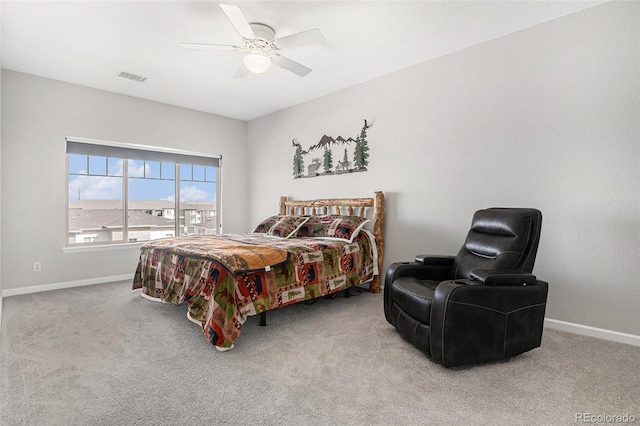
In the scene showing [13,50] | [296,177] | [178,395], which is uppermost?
[13,50]

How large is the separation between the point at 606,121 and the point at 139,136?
213 inches

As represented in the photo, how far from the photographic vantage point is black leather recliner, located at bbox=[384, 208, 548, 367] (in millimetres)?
1949

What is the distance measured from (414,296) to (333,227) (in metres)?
1.75

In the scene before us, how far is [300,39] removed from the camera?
8.48 feet

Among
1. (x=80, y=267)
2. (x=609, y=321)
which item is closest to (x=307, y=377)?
(x=609, y=321)

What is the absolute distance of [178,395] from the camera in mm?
1737

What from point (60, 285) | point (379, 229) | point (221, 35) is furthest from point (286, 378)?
point (60, 285)

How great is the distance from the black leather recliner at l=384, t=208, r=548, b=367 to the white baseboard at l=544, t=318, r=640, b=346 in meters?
0.79

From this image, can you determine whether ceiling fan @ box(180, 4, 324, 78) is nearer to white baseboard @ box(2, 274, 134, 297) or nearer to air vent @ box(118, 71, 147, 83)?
air vent @ box(118, 71, 147, 83)

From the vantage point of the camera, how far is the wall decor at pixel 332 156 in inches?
164

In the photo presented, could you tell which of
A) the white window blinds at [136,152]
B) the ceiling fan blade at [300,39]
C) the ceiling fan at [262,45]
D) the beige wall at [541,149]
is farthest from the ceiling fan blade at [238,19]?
the white window blinds at [136,152]

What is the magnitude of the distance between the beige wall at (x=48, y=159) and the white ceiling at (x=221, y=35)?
271mm

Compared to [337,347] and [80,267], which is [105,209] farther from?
[337,347]

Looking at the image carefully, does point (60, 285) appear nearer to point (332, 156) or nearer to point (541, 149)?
point (332, 156)
